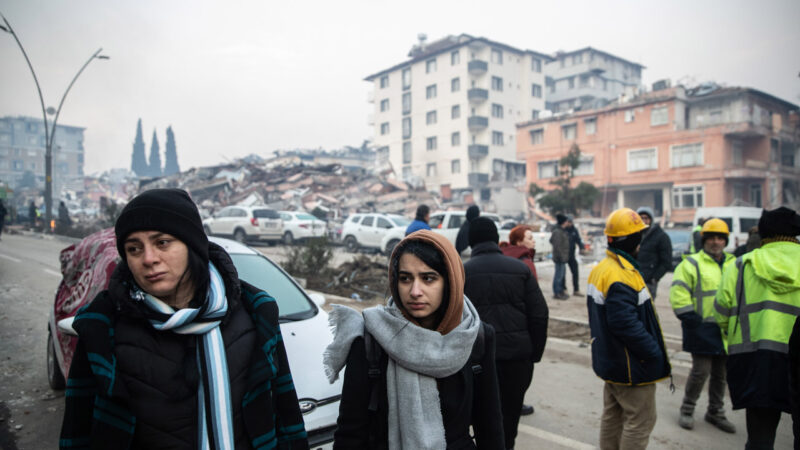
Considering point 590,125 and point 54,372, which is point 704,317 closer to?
point 54,372

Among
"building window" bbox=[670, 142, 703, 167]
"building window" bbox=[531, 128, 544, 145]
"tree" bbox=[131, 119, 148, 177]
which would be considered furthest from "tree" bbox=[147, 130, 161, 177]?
"building window" bbox=[670, 142, 703, 167]

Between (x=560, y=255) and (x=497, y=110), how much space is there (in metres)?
47.4

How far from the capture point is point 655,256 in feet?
22.7

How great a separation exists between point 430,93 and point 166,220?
58659 mm

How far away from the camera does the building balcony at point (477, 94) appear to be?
5384 centimetres

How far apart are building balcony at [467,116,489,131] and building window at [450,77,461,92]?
14.0 ft

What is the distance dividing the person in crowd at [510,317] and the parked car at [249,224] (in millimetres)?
17725

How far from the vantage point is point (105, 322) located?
5.25 ft

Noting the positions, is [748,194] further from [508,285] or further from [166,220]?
[166,220]

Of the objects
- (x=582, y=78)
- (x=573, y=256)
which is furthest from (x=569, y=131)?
(x=573, y=256)

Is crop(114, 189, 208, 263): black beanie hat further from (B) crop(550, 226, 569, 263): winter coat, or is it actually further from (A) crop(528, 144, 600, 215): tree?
(A) crop(528, 144, 600, 215): tree

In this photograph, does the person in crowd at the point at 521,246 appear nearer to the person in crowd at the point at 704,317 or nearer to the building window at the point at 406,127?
the person in crowd at the point at 704,317

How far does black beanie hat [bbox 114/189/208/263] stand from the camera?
1681 mm

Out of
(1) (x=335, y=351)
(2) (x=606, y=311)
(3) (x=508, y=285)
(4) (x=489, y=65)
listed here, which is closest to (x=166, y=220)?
(1) (x=335, y=351)
